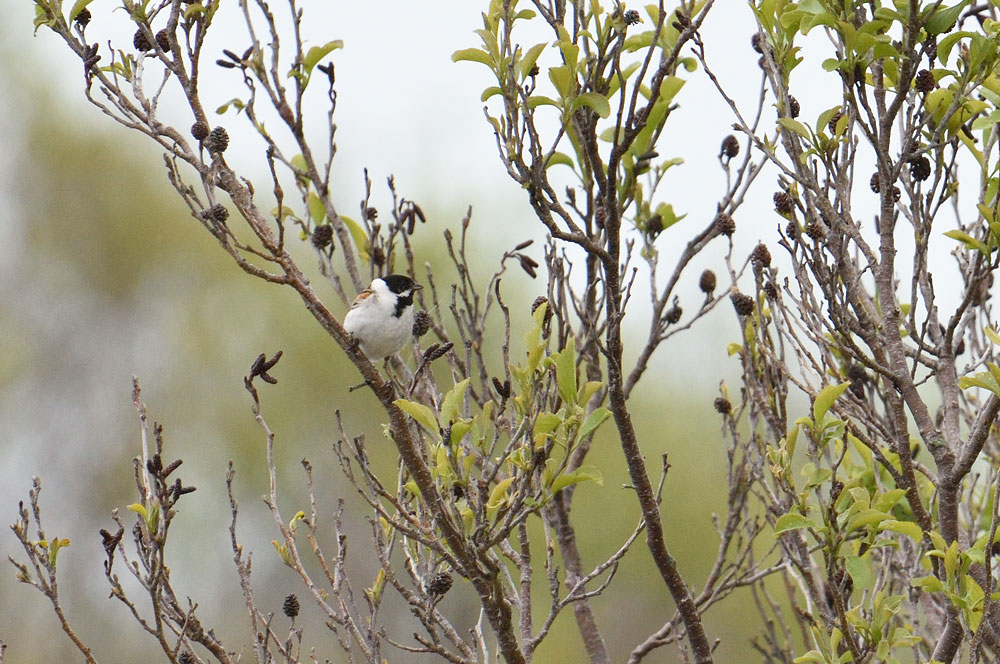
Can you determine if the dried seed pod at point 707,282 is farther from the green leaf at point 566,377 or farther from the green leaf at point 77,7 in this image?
the green leaf at point 77,7

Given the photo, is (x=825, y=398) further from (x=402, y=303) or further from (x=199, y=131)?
(x=402, y=303)

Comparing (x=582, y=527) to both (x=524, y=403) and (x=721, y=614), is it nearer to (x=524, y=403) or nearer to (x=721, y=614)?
(x=721, y=614)

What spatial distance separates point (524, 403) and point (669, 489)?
9966mm

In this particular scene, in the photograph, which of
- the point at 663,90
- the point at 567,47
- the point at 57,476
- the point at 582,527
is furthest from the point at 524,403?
the point at 57,476

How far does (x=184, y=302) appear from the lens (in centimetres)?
1371

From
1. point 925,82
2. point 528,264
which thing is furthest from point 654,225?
point 925,82

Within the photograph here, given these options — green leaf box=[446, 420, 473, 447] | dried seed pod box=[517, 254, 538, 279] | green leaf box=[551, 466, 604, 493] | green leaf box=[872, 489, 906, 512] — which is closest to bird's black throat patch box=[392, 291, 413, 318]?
dried seed pod box=[517, 254, 538, 279]

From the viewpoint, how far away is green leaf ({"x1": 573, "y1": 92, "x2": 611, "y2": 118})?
224cm

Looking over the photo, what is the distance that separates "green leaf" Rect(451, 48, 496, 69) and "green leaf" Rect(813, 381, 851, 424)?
1076 millimetres

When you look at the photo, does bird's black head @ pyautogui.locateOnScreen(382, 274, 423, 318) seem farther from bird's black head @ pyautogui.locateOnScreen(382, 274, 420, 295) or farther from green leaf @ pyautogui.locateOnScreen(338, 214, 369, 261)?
green leaf @ pyautogui.locateOnScreen(338, 214, 369, 261)

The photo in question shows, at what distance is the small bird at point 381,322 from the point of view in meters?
3.62

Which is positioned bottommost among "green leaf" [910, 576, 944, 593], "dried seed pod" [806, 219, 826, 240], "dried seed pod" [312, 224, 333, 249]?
"green leaf" [910, 576, 944, 593]

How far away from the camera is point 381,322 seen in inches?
143

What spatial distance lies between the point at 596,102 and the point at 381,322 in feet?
5.30
